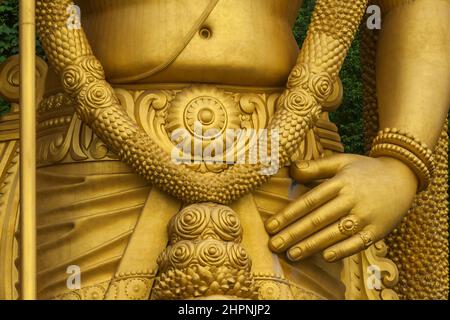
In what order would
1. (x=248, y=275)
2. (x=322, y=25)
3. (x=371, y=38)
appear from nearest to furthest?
(x=248, y=275) < (x=322, y=25) < (x=371, y=38)

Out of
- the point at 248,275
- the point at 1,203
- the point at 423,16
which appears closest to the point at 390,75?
the point at 423,16

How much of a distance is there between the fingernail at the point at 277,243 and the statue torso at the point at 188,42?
26.2 inches

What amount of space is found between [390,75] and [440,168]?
61 centimetres

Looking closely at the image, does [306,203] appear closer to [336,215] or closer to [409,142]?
[336,215]

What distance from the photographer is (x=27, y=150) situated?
21.3 ft

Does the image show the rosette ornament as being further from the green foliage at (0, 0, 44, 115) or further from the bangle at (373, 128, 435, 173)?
the green foliage at (0, 0, 44, 115)

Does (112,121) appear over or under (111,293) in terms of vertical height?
over

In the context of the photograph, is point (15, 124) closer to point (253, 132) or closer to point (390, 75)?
point (253, 132)

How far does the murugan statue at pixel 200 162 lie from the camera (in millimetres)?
7066

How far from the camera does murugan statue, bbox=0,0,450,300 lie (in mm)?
7066

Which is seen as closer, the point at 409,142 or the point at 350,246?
the point at 350,246

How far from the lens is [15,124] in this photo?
302 inches

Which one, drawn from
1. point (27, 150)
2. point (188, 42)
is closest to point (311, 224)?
point (188, 42)

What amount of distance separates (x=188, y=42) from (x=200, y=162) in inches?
19.4
